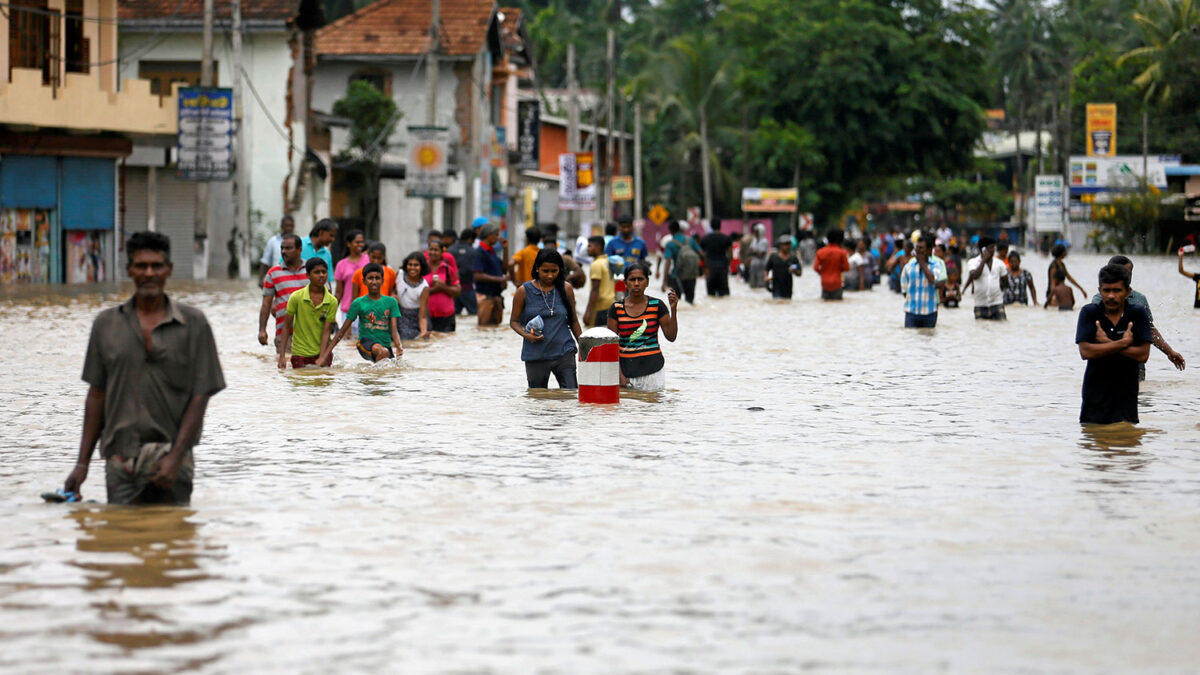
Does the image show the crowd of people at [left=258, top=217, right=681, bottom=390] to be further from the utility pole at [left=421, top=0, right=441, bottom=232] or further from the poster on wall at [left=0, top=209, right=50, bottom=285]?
the utility pole at [left=421, top=0, right=441, bottom=232]

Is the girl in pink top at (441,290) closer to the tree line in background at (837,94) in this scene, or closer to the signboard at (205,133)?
the signboard at (205,133)

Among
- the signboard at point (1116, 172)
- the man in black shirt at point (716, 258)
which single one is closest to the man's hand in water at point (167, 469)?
the man in black shirt at point (716, 258)

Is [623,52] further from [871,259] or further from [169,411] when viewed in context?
[169,411]

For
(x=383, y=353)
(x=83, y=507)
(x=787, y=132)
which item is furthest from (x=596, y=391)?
(x=787, y=132)

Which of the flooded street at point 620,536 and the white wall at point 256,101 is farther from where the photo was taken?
the white wall at point 256,101

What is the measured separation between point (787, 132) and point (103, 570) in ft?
224

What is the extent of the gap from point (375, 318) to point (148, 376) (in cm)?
912

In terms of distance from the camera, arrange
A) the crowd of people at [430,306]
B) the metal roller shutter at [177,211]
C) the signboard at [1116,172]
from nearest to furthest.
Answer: the crowd of people at [430,306] < the metal roller shutter at [177,211] < the signboard at [1116,172]

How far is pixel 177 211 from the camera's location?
4503 cm

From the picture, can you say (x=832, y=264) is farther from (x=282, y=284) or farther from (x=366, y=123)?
(x=366, y=123)

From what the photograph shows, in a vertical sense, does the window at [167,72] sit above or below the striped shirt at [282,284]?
above

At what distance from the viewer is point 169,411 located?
320 inches

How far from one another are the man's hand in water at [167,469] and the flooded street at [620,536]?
246mm

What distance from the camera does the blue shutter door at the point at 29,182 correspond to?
36.4 meters
